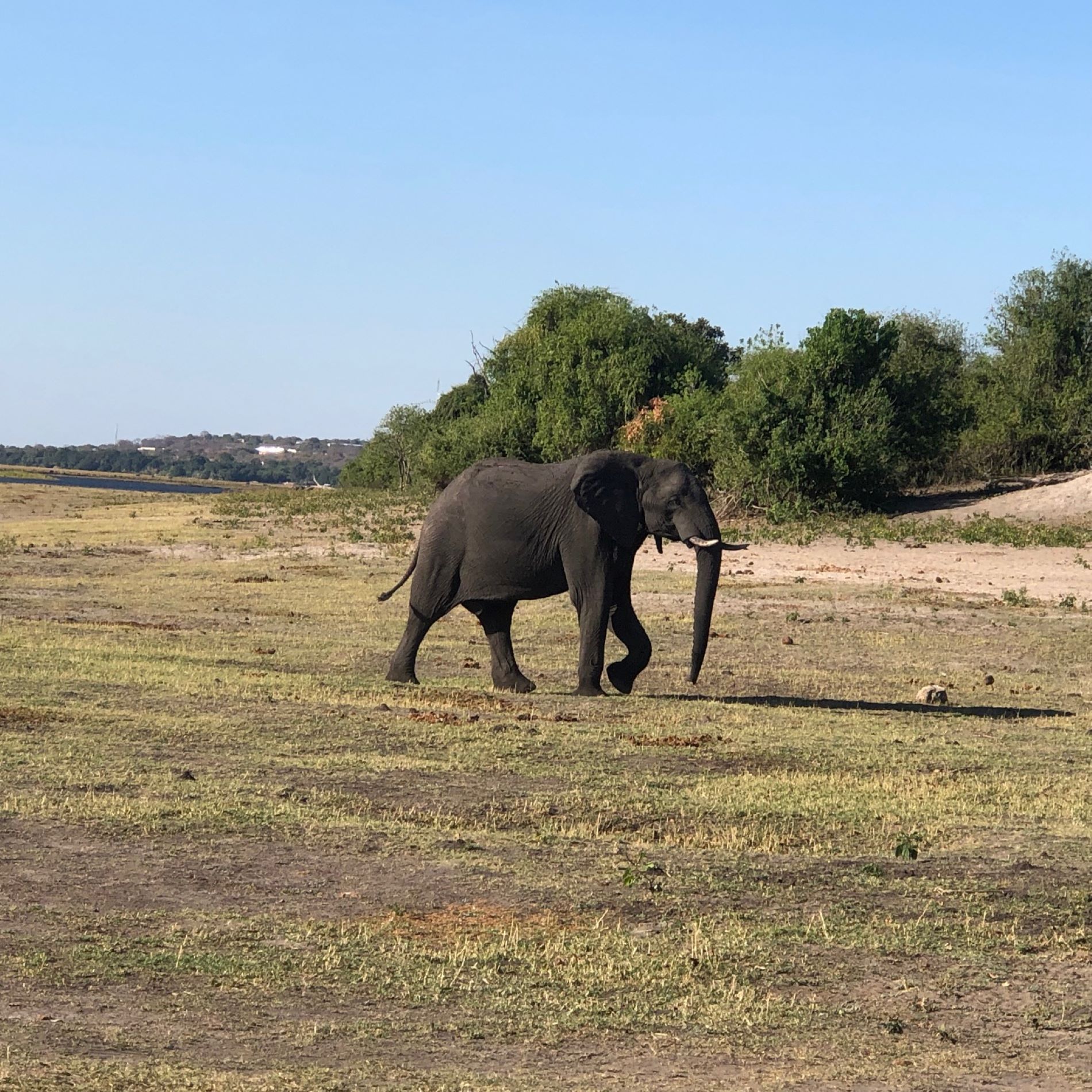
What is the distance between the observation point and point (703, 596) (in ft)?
57.4

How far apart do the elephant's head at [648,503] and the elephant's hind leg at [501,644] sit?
1553 millimetres

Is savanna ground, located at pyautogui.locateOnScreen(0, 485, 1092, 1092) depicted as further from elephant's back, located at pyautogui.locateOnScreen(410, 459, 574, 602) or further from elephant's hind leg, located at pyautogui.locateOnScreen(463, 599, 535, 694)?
elephant's back, located at pyautogui.locateOnScreen(410, 459, 574, 602)

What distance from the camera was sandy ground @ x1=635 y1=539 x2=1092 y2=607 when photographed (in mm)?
30984

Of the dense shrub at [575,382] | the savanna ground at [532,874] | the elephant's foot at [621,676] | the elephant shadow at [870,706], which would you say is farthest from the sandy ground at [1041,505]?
the elephant's foot at [621,676]

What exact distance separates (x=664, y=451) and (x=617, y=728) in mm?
37442

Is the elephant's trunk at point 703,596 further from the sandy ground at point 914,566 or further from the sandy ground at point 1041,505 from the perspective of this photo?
the sandy ground at point 1041,505

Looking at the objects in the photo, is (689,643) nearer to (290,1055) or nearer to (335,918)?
(335,918)

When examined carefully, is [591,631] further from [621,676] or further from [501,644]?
[501,644]

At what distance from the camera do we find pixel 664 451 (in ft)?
173

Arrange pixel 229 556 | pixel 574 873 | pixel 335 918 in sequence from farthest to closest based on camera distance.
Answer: pixel 229 556
pixel 574 873
pixel 335 918

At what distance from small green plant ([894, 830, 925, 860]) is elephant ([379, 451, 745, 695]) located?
638 centimetres

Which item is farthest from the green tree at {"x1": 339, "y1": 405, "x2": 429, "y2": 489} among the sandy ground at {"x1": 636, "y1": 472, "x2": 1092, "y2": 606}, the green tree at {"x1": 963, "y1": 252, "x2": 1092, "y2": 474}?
the sandy ground at {"x1": 636, "y1": 472, "x2": 1092, "y2": 606}

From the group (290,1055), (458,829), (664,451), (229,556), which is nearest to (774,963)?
(290,1055)

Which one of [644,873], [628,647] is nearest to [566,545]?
[628,647]
